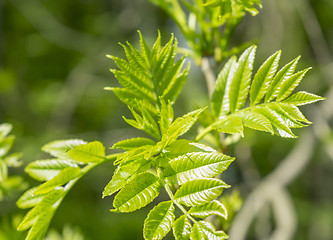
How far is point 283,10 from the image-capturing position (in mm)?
3768

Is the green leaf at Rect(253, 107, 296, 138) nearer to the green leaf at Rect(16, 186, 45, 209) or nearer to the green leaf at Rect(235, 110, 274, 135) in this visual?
the green leaf at Rect(235, 110, 274, 135)

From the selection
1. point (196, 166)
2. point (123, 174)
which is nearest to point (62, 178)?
point (123, 174)

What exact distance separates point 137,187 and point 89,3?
5.07 m

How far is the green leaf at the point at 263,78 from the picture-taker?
57cm

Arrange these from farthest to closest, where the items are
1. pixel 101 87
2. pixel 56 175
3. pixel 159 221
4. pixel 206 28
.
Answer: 1. pixel 101 87
2. pixel 206 28
3. pixel 56 175
4. pixel 159 221

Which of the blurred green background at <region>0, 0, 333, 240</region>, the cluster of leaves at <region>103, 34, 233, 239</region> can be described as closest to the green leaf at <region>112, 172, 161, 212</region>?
the cluster of leaves at <region>103, 34, 233, 239</region>

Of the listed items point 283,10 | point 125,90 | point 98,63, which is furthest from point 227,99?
point 283,10

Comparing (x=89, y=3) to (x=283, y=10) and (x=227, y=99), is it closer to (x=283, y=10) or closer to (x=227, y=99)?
(x=283, y=10)

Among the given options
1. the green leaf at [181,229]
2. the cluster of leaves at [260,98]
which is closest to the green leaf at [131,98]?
the cluster of leaves at [260,98]

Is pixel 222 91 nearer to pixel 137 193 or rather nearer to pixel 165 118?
pixel 165 118

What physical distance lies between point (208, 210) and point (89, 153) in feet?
0.69

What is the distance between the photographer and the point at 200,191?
1.60 feet

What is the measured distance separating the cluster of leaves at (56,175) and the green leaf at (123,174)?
Answer: 0.23 feet

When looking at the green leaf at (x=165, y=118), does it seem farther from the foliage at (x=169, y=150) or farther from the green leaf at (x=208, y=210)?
the green leaf at (x=208, y=210)
